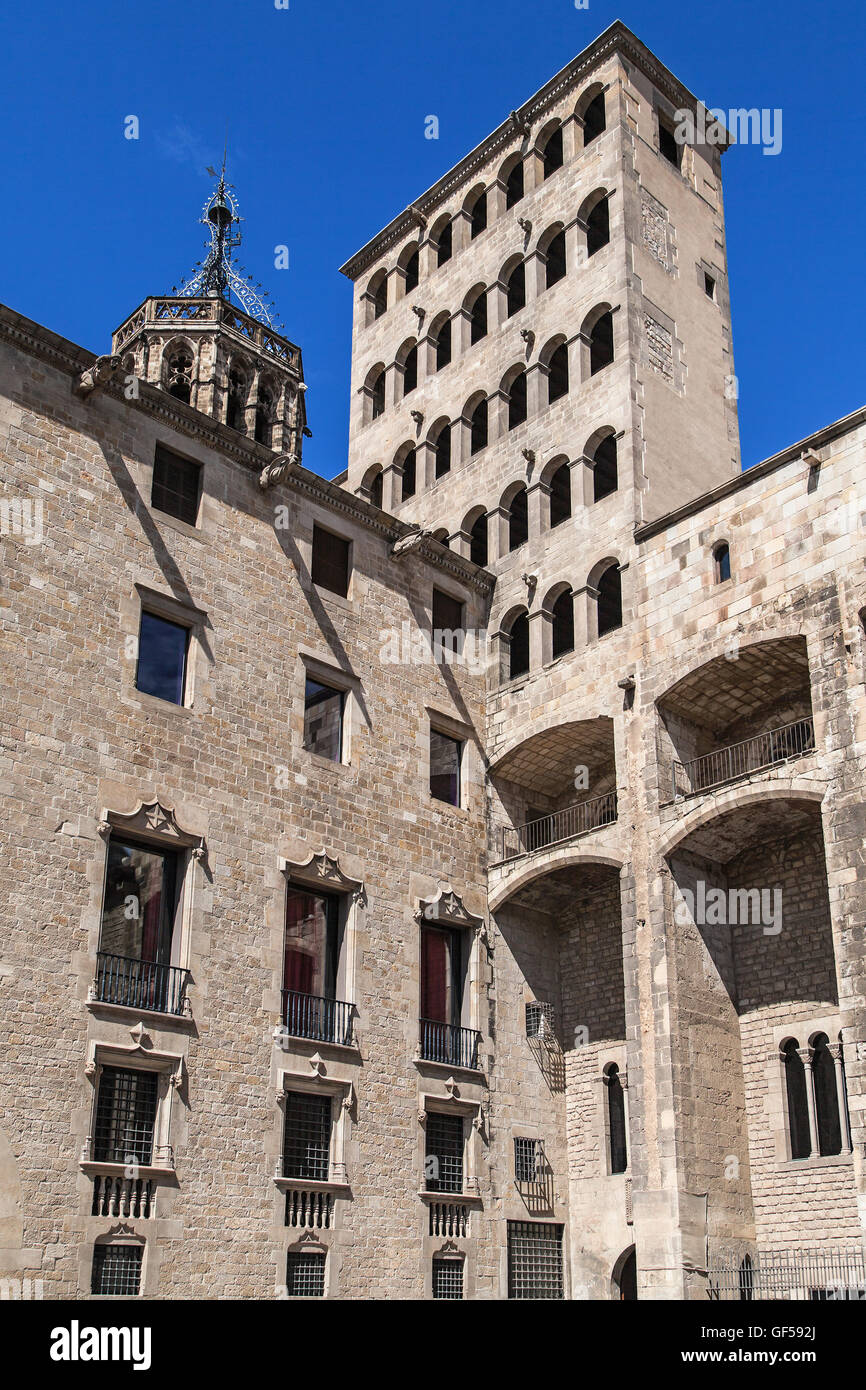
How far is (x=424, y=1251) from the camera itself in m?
22.8

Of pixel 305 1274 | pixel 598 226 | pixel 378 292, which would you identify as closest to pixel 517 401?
pixel 598 226

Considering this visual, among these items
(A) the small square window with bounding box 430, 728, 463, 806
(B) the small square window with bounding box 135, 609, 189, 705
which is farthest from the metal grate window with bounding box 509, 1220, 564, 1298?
(B) the small square window with bounding box 135, 609, 189, 705

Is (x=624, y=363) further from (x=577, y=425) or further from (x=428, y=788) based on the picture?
(x=428, y=788)

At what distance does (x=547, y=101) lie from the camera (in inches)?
1315

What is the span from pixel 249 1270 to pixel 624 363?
18918 mm

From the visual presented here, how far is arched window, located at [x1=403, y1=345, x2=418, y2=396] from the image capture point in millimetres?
35469

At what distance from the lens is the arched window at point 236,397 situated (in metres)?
37.8

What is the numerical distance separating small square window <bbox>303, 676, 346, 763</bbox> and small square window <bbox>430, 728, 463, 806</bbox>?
2509mm

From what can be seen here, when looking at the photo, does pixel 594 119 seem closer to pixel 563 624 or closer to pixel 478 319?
pixel 478 319

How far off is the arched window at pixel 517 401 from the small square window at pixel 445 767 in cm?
839

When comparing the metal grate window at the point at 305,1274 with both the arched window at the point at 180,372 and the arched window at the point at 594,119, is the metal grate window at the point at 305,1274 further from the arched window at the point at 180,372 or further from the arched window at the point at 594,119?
the arched window at the point at 594,119

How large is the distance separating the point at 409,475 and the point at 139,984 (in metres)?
17.8

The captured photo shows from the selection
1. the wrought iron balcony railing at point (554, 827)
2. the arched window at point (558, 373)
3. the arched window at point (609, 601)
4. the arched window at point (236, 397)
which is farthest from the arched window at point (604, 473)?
the arched window at point (236, 397)

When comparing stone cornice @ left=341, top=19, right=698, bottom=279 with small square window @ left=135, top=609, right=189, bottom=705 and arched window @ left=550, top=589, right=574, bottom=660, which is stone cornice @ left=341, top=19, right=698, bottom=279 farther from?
small square window @ left=135, top=609, right=189, bottom=705
